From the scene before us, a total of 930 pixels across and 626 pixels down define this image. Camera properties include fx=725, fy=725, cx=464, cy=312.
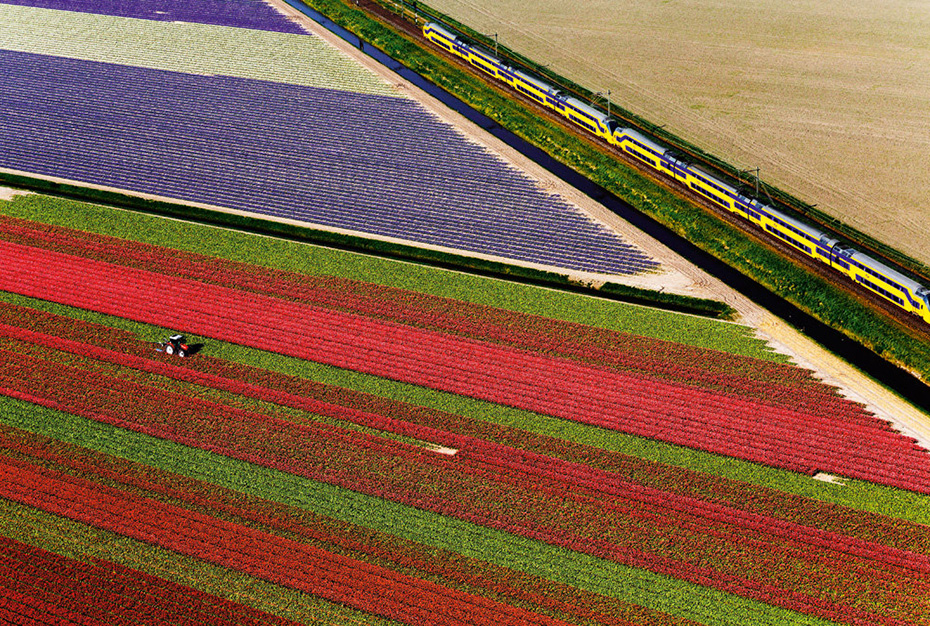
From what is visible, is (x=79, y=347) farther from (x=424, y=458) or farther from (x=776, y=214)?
(x=776, y=214)

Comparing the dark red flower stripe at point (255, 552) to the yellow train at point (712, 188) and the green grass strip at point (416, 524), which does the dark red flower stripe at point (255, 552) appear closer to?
the green grass strip at point (416, 524)

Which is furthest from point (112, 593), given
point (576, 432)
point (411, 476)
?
point (576, 432)

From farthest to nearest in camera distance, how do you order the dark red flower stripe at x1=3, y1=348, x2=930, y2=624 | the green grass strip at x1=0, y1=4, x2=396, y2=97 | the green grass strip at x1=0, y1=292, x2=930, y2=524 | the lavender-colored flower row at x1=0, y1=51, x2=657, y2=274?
the green grass strip at x1=0, y1=4, x2=396, y2=97 → the lavender-colored flower row at x1=0, y1=51, x2=657, y2=274 → the green grass strip at x1=0, y1=292, x2=930, y2=524 → the dark red flower stripe at x1=3, y1=348, x2=930, y2=624

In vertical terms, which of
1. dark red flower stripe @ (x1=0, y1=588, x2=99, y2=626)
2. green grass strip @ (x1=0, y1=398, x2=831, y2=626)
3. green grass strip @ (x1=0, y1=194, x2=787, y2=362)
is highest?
green grass strip @ (x1=0, y1=194, x2=787, y2=362)

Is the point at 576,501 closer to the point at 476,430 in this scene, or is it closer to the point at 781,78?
the point at 476,430

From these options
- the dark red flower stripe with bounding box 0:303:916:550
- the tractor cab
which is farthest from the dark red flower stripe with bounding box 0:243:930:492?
the tractor cab

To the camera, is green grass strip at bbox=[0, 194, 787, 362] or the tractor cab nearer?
the tractor cab

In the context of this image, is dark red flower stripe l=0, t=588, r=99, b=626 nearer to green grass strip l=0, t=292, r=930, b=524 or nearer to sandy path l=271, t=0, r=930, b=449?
green grass strip l=0, t=292, r=930, b=524
